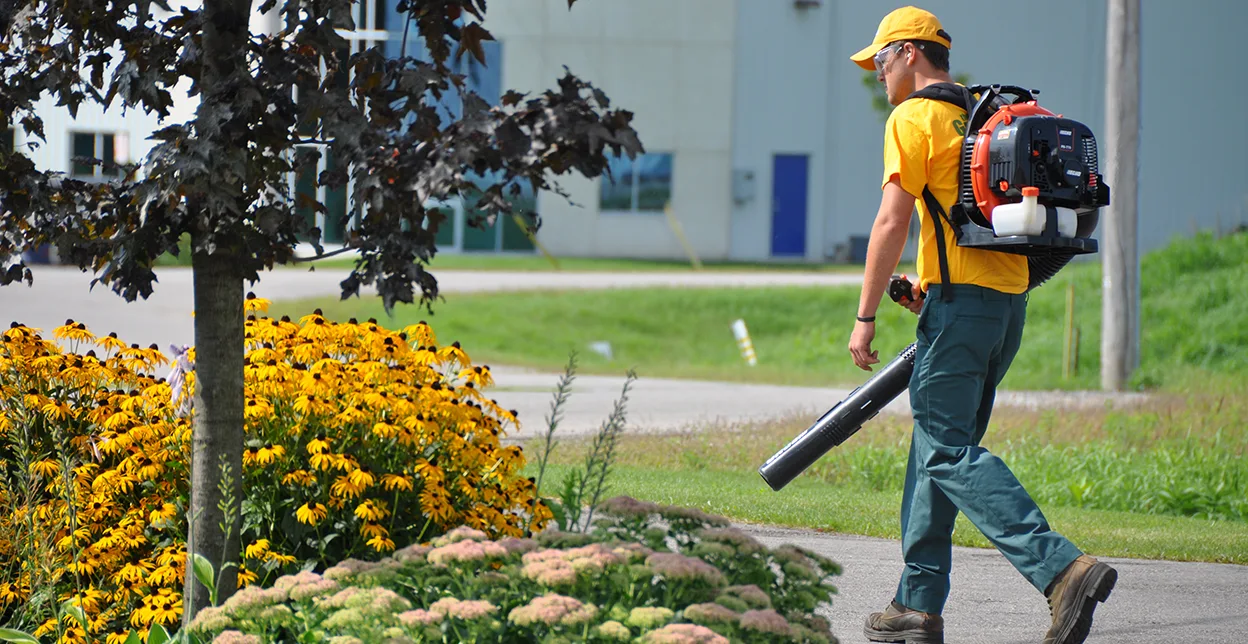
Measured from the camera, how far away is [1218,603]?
5.34 meters

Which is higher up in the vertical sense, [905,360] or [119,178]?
[119,178]

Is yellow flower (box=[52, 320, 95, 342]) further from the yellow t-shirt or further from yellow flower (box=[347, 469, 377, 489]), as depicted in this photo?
the yellow t-shirt

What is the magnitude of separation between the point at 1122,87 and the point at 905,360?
10.7 meters

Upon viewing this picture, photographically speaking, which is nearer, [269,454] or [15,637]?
[15,637]

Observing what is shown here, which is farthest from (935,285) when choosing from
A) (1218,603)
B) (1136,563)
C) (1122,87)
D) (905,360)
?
(1122,87)

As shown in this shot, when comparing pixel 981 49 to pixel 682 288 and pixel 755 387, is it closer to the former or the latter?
pixel 682 288

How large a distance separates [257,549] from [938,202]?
7.19 feet

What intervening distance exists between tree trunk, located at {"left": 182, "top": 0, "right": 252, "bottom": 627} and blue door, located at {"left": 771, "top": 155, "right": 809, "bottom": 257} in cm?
3504

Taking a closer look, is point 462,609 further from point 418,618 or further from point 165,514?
point 165,514

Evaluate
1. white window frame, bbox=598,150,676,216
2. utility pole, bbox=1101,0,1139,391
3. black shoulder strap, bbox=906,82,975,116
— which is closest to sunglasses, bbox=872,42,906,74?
black shoulder strap, bbox=906,82,975,116

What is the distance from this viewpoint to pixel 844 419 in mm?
4477

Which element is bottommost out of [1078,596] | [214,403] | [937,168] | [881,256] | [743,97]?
[1078,596]

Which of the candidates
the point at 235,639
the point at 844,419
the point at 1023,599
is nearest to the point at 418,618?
the point at 235,639

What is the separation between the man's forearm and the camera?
4.12m
